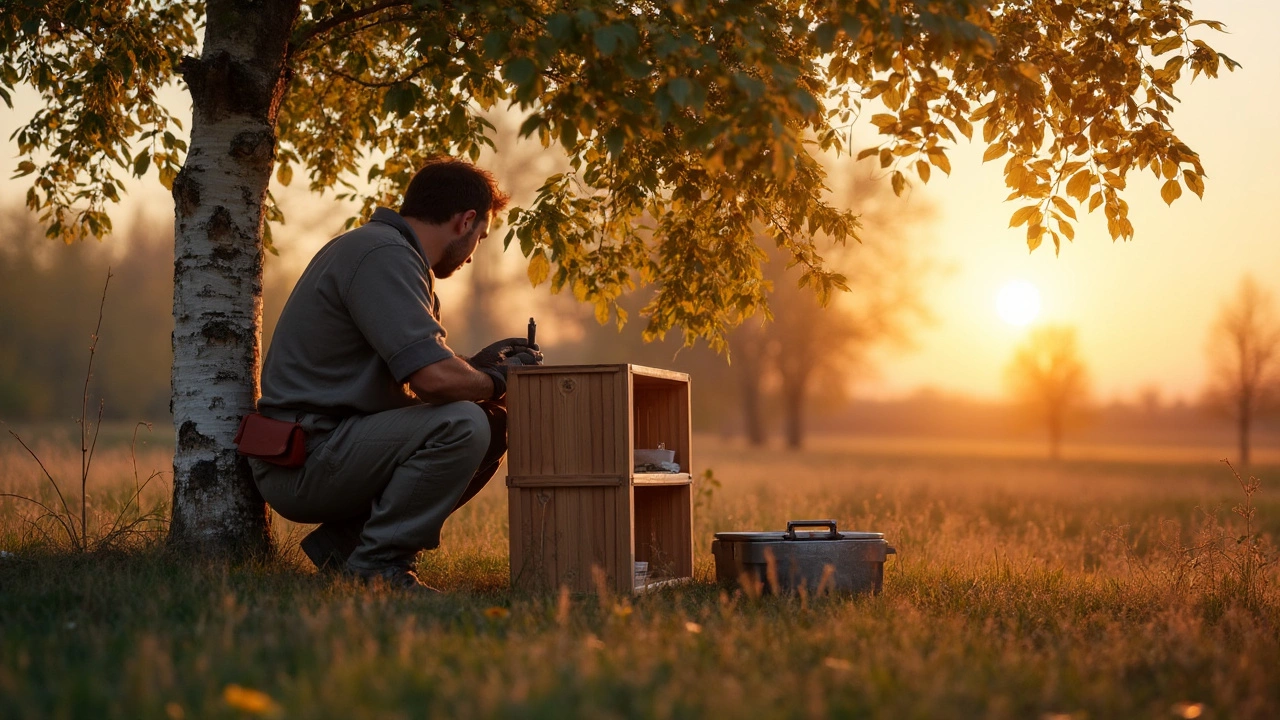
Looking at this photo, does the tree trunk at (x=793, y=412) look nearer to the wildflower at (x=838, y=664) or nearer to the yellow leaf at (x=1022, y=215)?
the yellow leaf at (x=1022, y=215)

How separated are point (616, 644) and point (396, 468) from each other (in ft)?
5.94

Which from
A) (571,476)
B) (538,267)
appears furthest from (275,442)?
(538,267)

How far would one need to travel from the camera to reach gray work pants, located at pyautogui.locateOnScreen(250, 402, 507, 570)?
4.62m

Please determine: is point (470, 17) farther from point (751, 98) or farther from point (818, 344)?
point (818, 344)

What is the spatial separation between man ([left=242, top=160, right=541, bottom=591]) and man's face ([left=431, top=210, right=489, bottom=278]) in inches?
7.6

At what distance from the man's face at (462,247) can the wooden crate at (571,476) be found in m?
0.77

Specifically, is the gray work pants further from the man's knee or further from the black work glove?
the black work glove

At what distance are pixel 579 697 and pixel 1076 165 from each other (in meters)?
4.05

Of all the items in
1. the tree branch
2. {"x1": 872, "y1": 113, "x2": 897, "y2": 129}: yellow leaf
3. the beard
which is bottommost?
the beard

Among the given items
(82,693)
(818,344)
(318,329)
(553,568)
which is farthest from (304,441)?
(818,344)

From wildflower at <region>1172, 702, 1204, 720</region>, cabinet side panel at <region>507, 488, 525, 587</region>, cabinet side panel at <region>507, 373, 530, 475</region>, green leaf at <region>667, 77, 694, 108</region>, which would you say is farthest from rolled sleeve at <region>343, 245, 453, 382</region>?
wildflower at <region>1172, 702, 1204, 720</region>

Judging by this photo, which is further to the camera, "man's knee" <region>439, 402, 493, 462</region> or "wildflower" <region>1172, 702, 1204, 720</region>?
"man's knee" <region>439, 402, 493, 462</region>

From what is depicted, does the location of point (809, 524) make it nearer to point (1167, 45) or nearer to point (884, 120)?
point (884, 120)

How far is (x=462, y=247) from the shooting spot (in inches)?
205
